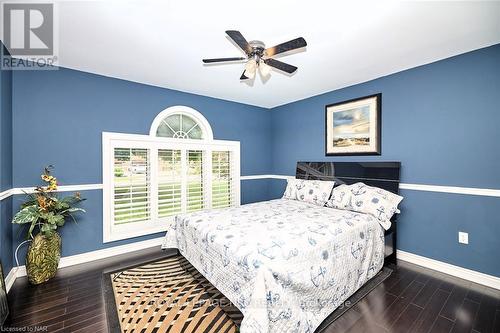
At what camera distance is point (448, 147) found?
8.84 feet

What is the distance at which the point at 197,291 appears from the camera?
2.31 meters

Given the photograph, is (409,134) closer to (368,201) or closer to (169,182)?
(368,201)

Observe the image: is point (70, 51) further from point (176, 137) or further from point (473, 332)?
point (473, 332)

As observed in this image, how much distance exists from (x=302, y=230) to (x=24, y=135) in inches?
139

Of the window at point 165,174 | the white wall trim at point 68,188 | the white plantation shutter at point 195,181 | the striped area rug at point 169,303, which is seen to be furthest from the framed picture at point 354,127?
the white wall trim at point 68,188

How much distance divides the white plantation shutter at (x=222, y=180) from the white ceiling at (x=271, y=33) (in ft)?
5.53

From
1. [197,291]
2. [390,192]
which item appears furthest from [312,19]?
[197,291]

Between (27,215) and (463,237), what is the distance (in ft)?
16.5

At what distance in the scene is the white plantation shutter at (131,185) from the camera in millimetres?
3295

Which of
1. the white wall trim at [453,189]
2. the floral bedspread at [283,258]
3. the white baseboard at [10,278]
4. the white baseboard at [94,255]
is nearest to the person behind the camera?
the floral bedspread at [283,258]

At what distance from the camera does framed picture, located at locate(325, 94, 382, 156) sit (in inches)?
133

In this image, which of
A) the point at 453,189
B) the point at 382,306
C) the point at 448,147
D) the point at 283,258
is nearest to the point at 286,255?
the point at 283,258

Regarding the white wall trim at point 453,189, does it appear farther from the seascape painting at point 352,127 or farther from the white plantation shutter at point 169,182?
the white plantation shutter at point 169,182

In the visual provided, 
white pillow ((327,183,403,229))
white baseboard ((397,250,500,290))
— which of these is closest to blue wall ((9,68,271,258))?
white pillow ((327,183,403,229))
